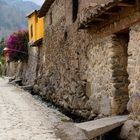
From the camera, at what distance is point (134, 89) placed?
8.39 metres

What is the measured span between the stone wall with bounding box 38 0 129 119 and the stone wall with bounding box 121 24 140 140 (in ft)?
3.86

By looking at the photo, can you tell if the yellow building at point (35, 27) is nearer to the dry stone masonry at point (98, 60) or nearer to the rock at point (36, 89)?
the rock at point (36, 89)

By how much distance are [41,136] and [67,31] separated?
20.3 feet

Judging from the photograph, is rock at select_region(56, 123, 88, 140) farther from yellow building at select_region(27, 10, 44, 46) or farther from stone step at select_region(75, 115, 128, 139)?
yellow building at select_region(27, 10, 44, 46)

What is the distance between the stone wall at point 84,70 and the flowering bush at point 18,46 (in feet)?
41.4

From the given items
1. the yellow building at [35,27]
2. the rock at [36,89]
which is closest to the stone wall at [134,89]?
the rock at [36,89]

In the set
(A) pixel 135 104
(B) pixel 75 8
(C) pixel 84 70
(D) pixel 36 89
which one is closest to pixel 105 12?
(A) pixel 135 104

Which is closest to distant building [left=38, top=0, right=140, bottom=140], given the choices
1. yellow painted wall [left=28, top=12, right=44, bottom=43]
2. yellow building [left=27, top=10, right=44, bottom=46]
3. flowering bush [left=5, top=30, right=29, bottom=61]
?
yellow building [left=27, top=10, right=44, bottom=46]

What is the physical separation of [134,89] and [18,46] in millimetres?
24460

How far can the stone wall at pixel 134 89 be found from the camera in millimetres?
7974

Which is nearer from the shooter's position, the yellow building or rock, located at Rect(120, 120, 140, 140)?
rock, located at Rect(120, 120, 140, 140)

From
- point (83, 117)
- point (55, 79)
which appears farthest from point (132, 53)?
point (55, 79)

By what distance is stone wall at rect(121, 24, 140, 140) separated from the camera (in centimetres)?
797

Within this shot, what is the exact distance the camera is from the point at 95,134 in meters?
8.06
